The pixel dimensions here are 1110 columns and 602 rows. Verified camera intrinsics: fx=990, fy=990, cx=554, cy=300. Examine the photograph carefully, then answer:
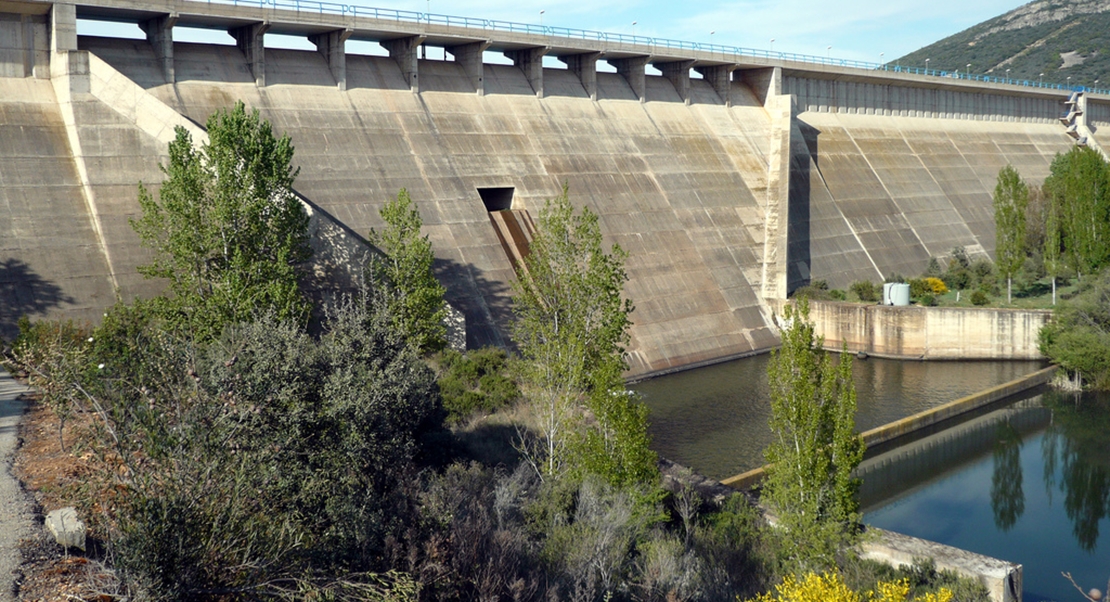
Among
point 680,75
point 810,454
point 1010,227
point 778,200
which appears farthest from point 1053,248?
point 810,454

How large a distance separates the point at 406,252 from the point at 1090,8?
128m

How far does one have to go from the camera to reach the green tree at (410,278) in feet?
68.1

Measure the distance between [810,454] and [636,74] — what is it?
2623 cm

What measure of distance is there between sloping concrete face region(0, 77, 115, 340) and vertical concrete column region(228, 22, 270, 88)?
5.70m

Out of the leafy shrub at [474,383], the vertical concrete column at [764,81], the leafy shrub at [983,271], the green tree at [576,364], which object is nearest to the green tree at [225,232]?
the leafy shrub at [474,383]

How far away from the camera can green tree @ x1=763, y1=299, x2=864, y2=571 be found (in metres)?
13.3

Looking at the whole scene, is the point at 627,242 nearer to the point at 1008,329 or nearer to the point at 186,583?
the point at 1008,329

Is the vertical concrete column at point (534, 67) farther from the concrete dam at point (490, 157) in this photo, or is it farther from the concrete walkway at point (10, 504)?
the concrete walkway at point (10, 504)

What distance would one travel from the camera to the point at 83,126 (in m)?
23.5

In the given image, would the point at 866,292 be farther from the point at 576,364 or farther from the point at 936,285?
the point at 576,364

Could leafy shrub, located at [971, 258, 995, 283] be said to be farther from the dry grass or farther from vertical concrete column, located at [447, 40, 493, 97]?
the dry grass

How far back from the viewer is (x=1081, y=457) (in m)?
23.9

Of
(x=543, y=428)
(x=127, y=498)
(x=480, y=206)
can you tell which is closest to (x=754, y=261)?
(x=480, y=206)

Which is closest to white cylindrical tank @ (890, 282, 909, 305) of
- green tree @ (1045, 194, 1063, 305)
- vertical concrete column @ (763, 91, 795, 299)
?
vertical concrete column @ (763, 91, 795, 299)
